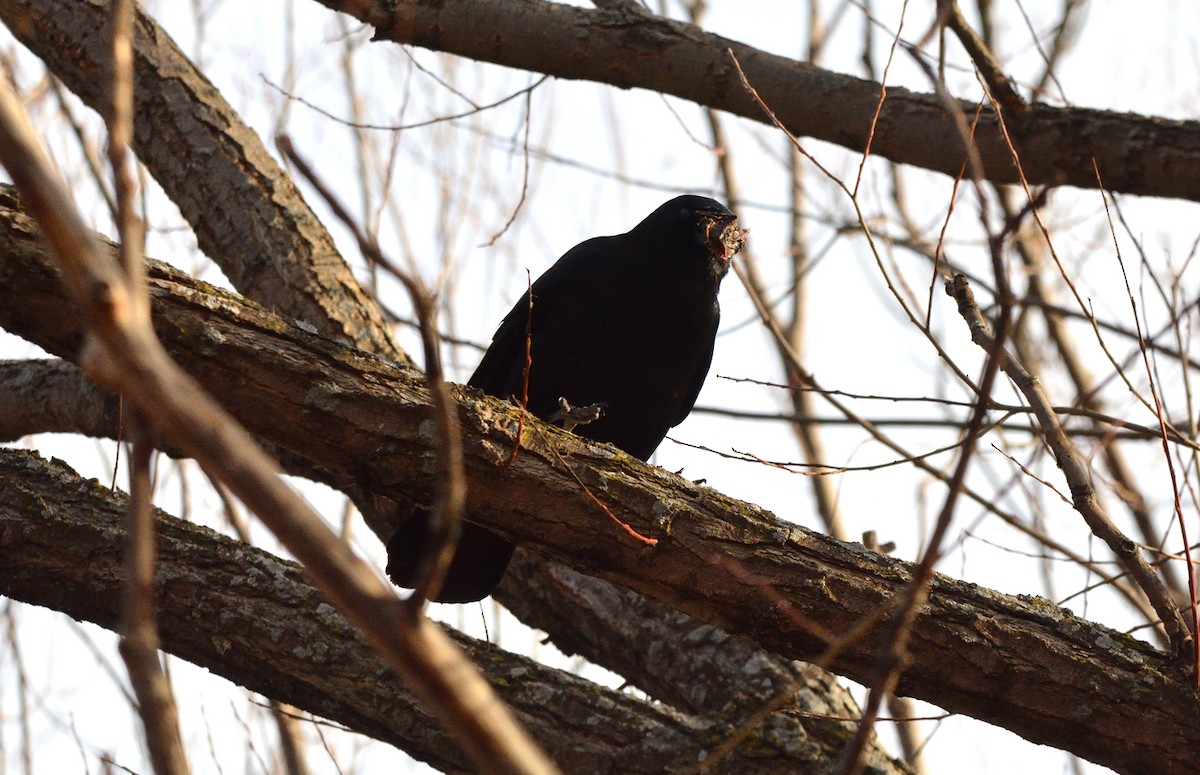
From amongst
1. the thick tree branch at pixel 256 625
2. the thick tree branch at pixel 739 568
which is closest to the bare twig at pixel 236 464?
the thick tree branch at pixel 739 568

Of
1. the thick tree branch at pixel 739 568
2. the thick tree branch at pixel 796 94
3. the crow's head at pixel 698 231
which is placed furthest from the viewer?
the crow's head at pixel 698 231

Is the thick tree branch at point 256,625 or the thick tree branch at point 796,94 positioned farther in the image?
the thick tree branch at point 796,94

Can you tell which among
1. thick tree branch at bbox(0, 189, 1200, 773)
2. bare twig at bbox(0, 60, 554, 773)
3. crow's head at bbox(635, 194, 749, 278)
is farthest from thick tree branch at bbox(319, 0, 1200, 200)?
bare twig at bbox(0, 60, 554, 773)

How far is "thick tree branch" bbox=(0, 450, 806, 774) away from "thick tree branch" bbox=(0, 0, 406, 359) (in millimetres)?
917

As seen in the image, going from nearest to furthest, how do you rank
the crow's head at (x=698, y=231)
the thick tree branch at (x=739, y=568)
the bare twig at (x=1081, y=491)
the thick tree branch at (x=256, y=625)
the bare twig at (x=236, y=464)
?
1. the bare twig at (x=236, y=464)
2. the thick tree branch at (x=739, y=568)
3. the bare twig at (x=1081, y=491)
4. the thick tree branch at (x=256, y=625)
5. the crow's head at (x=698, y=231)

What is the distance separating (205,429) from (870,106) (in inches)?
120

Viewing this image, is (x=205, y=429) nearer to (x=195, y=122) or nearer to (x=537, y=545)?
(x=537, y=545)

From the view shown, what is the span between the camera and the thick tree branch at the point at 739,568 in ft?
7.31

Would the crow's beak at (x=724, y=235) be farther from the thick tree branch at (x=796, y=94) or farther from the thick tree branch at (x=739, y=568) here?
the thick tree branch at (x=739, y=568)

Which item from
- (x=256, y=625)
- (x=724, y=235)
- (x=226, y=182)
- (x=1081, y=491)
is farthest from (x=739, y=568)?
(x=226, y=182)

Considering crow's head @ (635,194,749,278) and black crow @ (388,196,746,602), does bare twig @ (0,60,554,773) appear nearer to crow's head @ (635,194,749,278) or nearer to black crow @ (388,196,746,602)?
black crow @ (388,196,746,602)

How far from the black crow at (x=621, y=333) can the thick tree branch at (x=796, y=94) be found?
0.45 m

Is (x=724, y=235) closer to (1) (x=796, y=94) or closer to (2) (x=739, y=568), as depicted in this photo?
(1) (x=796, y=94)

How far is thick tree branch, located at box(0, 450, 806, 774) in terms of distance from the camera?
8.54 ft
